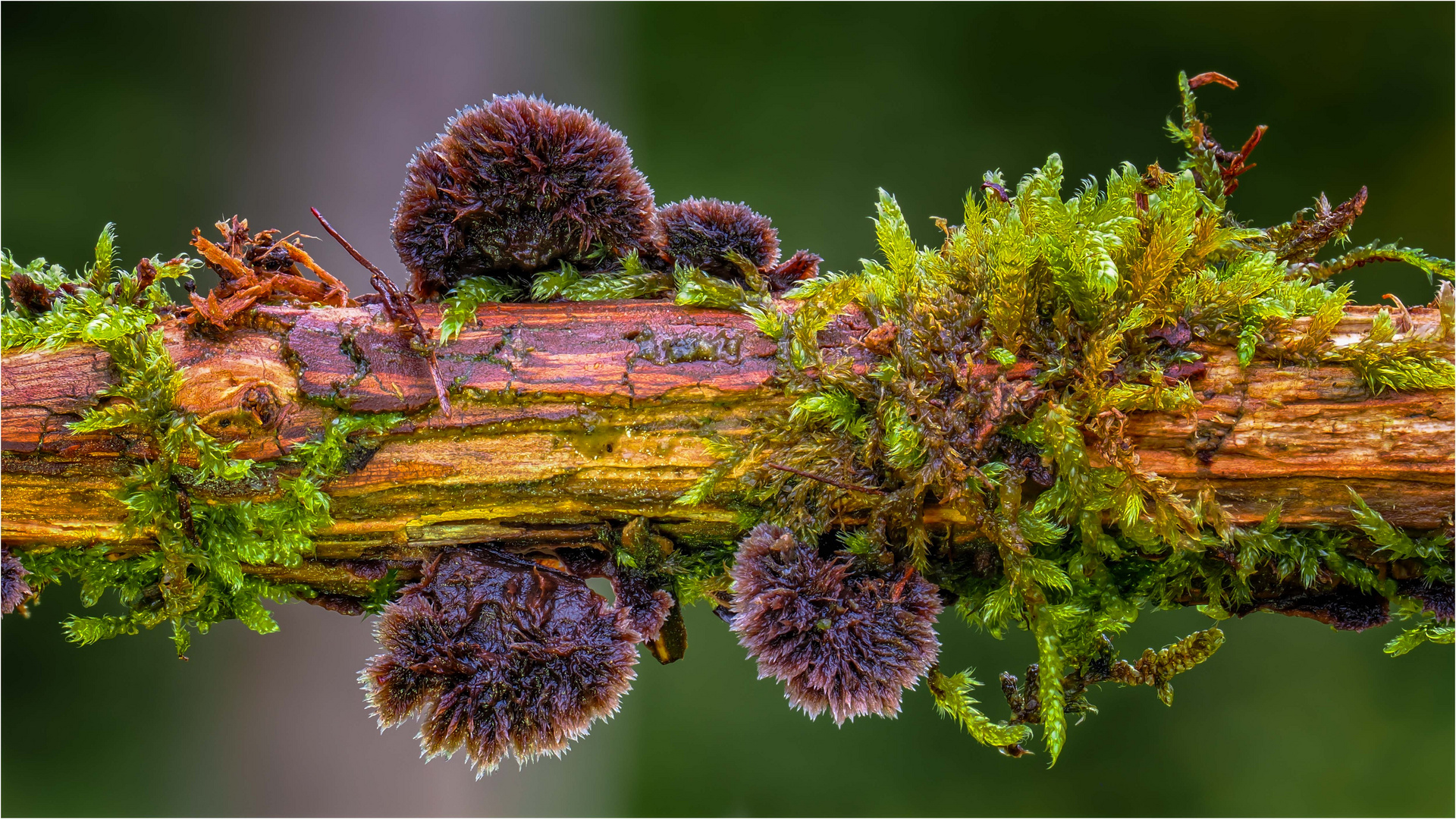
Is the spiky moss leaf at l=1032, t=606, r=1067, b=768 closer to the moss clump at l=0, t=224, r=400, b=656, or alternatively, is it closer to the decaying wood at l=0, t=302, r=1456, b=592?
the decaying wood at l=0, t=302, r=1456, b=592

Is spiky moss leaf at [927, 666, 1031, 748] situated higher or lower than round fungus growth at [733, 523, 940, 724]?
lower

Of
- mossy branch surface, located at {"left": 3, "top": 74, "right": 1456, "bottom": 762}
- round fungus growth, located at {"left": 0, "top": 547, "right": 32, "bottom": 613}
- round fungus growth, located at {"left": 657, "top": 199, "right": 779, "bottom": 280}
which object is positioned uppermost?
round fungus growth, located at {"left": 657, "top": 199, "right": 779, "bottom": 280}

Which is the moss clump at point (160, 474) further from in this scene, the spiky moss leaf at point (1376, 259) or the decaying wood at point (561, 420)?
the spiky moss leaf at point (1376, 259)

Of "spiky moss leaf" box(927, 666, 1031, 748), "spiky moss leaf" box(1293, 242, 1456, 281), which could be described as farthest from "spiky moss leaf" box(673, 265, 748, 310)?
"spiky moss leaf" box(1293, 242, 1456, 281)

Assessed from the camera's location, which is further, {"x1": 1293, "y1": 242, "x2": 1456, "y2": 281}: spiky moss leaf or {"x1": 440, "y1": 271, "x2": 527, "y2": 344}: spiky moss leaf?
{"x1": 1293, "y1": 242, "x2": 1456, "y2": 281}: spiky moss leaf

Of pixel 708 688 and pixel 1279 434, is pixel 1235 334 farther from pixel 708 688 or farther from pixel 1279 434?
pixel 708 688

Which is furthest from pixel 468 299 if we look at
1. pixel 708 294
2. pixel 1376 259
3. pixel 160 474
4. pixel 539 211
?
pixel 1376 259

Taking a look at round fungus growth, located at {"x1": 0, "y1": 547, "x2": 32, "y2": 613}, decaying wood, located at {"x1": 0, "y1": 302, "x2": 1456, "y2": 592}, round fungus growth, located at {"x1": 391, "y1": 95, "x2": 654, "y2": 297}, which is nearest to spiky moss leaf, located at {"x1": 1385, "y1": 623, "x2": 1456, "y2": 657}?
A: decaying wood, located at {"x1": 0, "y1": 302, "x2": 1456, "y2": 592}

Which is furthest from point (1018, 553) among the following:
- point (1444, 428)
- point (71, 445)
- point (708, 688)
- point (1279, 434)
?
point (708, 688)
